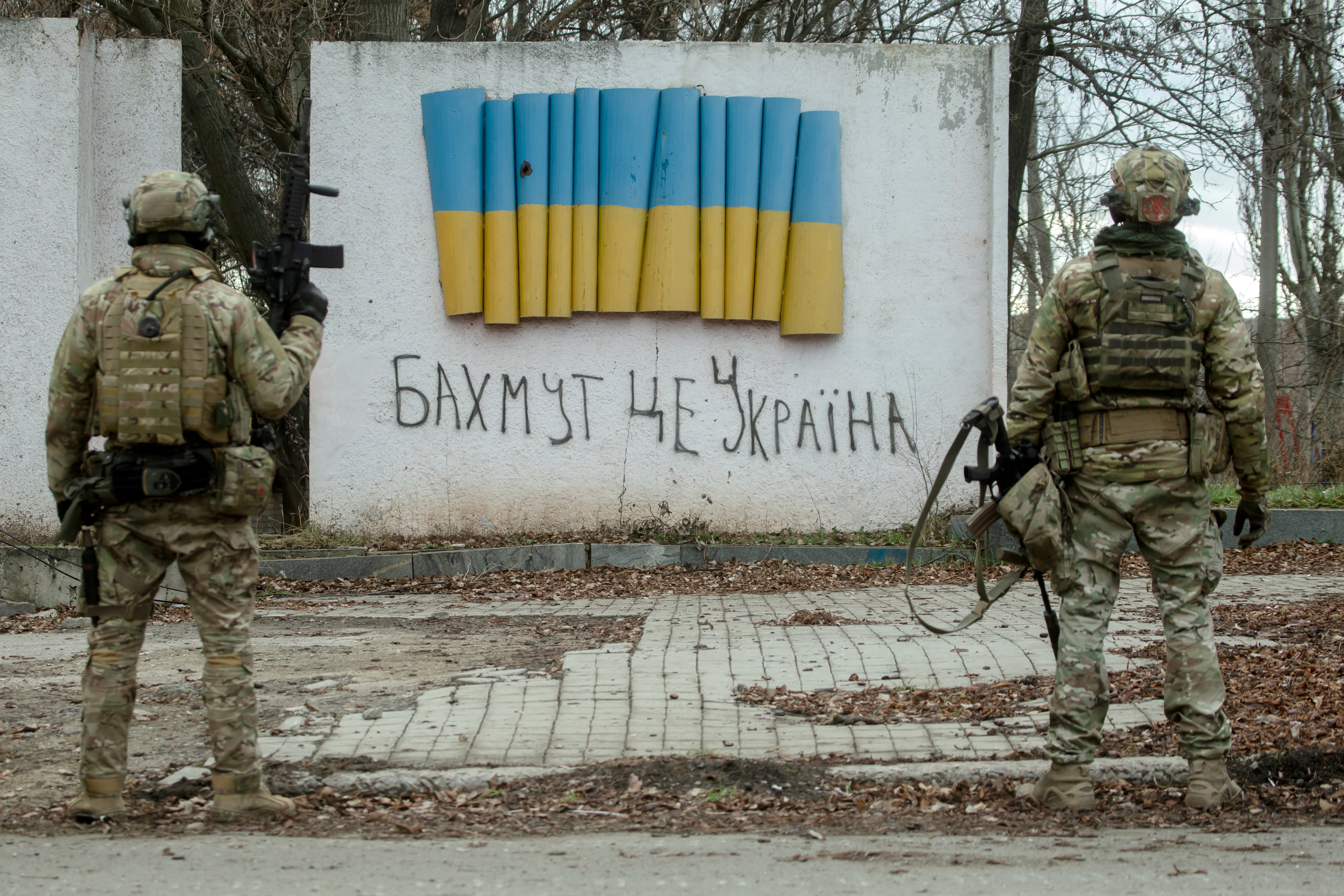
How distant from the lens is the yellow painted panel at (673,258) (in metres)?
10.6

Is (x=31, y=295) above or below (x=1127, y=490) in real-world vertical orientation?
above

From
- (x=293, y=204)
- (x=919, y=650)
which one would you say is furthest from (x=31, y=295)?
(x=919, y=650)

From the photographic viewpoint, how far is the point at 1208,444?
3.93m

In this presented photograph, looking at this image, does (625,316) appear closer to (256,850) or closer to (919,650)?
(919,650)

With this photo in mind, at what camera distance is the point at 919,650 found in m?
6.27

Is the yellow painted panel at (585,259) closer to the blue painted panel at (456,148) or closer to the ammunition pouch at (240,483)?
the blue painted panel at (456,148)

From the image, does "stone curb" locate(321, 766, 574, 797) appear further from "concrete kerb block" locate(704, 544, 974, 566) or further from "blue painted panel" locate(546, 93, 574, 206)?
"blue painted panel" locate(546, 93, 574, 206)

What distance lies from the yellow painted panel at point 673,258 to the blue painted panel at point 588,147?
54 cm

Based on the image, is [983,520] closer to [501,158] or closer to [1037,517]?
[1037,517]

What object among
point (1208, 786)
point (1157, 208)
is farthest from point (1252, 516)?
point (1157, 208)

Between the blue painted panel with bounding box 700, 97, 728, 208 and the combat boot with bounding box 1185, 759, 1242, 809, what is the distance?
745cm

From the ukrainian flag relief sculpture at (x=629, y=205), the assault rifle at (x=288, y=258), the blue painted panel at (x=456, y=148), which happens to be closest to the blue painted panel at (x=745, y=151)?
the ukrainian flag relief sculpture at (x=629, y=205)

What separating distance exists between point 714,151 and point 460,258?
2267 mm

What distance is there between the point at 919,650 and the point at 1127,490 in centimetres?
249
